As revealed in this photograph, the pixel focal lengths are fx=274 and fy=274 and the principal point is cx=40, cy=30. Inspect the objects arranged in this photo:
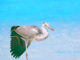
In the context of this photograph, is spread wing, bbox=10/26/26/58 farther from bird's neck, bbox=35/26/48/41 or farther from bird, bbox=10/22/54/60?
bird's neck, bbox=35/26/48/41

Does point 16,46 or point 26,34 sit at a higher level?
point 26,34

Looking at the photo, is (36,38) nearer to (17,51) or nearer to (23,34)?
(23,34)

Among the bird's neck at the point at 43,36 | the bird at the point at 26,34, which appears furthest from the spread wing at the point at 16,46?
the bird's neck at the point at 43,36

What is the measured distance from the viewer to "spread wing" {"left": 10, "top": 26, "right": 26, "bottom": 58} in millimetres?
12392

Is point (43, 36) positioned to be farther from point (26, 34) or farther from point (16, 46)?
point (16, 46)

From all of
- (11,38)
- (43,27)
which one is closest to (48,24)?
(43,27)

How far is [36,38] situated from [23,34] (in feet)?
1.94

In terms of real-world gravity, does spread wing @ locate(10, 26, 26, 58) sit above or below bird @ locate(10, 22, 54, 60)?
below

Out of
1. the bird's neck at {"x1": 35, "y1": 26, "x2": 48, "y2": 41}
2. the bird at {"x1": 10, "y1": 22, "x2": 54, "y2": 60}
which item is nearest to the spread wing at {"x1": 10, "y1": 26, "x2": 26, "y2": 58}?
the bird at {"x1": 10, "y1": 22, "x2": 54, "y2": 60}

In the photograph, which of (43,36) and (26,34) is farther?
(26,34)

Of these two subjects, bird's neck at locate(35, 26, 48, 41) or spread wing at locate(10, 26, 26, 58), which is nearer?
bird's neck at locate(35, 26, 48, 41)

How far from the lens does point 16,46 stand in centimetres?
1283

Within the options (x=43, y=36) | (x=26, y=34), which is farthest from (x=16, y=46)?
(x=43, y=36)

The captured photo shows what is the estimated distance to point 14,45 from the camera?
41.7 ft
